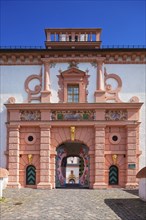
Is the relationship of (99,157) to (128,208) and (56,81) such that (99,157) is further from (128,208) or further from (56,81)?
(128,208)

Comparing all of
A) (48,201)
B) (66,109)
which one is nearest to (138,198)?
(48,201)

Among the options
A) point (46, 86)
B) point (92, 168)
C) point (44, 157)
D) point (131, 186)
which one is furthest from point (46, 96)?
point (131, 186)

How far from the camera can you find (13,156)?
72.8ft

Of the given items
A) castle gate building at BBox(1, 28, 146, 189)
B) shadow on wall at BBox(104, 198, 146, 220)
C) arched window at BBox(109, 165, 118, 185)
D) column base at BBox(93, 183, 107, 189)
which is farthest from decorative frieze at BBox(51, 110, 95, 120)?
shadow on wall at BBox(104, 198, 146, 220)

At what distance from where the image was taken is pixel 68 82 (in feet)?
76.1

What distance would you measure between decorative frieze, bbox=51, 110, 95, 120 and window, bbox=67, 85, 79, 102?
1068mm

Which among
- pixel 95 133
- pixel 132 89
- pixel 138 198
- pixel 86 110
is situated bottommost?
pixel 138 198

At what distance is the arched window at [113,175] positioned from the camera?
73.0 feet

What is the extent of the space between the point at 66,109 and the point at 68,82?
6.74 ft

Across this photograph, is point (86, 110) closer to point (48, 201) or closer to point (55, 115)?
point (55, 115)

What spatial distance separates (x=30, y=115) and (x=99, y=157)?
219 inches

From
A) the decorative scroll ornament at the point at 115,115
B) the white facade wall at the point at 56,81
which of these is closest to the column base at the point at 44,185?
the white facade wall at the point at 56,81

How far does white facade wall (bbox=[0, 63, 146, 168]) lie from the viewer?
23.1 metres

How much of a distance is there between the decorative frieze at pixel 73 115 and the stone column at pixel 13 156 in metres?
2.79
